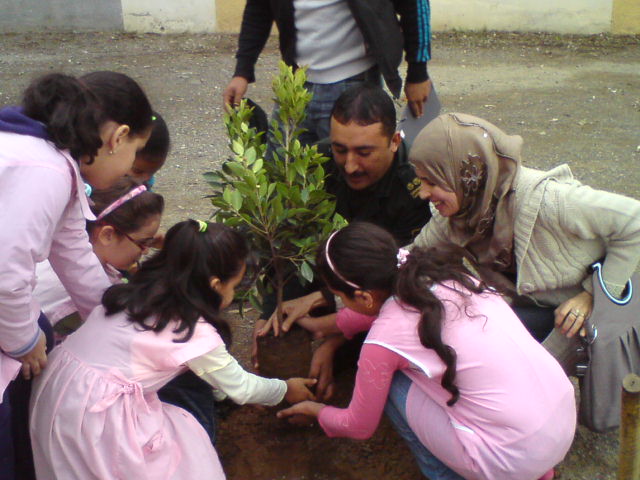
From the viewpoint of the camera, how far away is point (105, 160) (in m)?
2.21

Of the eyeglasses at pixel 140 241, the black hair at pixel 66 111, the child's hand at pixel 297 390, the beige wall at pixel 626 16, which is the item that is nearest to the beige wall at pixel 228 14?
the beige wall at pixel 626 16

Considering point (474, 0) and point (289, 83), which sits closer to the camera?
point (289, 83)

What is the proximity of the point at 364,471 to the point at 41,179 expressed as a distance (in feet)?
5.04

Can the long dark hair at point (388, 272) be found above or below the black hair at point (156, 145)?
below

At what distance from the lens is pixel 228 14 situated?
9562mm

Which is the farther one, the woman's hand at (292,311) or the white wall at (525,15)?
the white wall at (525,15)

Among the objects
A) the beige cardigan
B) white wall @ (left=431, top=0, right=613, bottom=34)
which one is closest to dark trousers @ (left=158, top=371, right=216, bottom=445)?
the beige cardigan

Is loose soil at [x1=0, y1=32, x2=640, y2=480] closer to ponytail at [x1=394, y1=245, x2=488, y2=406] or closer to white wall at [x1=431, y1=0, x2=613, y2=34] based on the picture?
white wall at [x1=431, y1=0, x2=613, y2=34]

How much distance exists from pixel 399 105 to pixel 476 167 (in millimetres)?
2681

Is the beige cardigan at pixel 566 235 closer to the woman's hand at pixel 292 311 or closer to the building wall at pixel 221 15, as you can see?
the woman's hand at pixel 292 311

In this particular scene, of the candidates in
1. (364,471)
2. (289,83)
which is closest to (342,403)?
(364,471)

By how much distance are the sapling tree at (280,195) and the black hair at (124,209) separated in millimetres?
227

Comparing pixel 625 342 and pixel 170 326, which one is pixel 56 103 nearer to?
pixel 170 326

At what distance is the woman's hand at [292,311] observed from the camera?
113 inches
